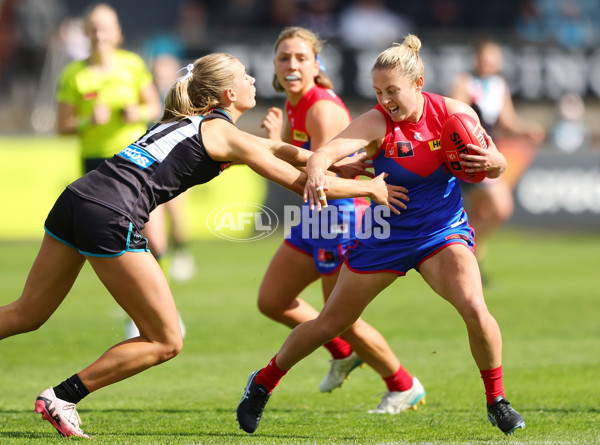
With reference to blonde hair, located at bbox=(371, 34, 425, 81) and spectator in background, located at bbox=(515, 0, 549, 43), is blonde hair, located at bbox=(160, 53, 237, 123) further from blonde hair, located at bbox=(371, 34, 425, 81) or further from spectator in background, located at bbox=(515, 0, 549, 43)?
spectator in background, located at bbox=(515, 0, 549, 43)

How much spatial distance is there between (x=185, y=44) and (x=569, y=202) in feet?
26.0

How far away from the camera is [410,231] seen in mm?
5035

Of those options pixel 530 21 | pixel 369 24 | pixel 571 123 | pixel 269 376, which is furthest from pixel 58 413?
pixel 530 21

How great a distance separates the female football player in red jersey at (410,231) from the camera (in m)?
4.85

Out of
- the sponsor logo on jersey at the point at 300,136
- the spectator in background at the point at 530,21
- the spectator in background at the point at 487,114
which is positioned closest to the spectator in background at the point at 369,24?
the spectator in background at the point at 530,21

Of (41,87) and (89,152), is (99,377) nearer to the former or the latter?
(89,152)

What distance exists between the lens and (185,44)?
59.6ft

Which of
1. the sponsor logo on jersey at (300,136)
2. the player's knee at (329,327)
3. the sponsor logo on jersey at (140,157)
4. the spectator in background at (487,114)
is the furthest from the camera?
the spectator in background at (487,114)

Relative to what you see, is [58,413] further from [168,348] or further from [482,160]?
[482,160]

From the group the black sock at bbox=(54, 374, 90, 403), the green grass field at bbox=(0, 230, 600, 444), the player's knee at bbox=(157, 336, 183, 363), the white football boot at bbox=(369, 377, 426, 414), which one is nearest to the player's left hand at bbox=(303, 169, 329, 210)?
the player's knee at bbox=(157, 336, 183, 363)

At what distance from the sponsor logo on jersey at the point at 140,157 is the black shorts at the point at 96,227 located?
29 centimetres

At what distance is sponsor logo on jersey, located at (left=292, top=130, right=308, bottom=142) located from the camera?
598 cm

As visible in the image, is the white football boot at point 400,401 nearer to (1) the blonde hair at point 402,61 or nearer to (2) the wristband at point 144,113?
(1) the blonde hair at point 402,61

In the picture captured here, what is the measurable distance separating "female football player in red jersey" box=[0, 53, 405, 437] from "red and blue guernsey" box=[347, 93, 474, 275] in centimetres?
16
